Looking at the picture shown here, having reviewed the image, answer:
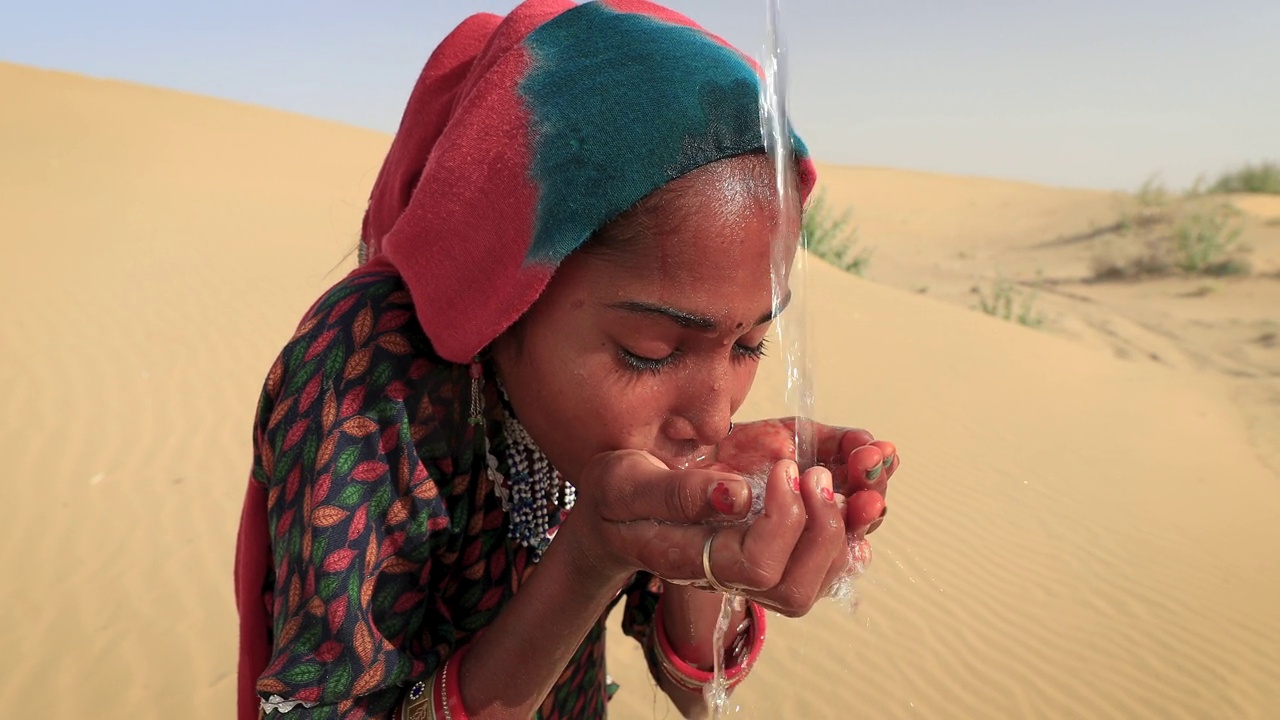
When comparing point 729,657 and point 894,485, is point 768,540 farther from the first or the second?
point 894,485

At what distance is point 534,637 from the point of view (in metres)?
1.43

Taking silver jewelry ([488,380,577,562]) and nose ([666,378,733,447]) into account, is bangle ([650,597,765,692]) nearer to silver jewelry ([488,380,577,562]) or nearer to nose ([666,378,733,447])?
silver jewelry ([488,380,577,562])

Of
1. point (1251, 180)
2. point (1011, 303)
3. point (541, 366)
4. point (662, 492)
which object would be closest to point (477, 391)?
point (541, 366)

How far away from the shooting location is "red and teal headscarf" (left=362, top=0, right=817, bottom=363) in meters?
1.29

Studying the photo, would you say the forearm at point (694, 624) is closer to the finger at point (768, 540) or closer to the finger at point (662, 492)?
the finger at point (662, 492)

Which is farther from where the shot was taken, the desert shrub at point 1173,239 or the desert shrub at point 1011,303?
the desert shrub at point 1173,239

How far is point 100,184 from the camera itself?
43.4ft

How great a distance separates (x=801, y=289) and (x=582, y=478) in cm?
59

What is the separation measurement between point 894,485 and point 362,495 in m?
5.51

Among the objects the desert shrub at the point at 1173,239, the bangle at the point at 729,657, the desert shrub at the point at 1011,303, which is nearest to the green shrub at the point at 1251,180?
the desert shrub at the point at 1173,239

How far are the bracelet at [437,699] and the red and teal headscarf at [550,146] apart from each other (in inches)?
21.2

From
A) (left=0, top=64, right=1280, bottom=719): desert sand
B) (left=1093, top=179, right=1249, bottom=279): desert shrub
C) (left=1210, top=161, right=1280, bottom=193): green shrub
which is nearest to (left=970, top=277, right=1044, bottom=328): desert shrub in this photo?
(left=0, top=64, right=1280, bottom=719): desert sand

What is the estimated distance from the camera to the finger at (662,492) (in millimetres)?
1093

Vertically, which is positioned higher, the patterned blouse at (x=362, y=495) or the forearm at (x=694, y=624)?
the patterned blouse at (x=362, y=495)
